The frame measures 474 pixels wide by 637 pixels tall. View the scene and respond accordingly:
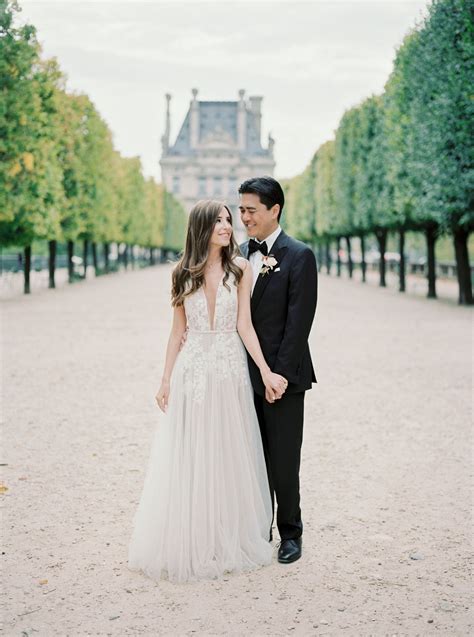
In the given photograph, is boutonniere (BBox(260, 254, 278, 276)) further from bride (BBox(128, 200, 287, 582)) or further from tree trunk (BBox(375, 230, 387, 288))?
tree trunk (BBox(375, 230, 387, 288))

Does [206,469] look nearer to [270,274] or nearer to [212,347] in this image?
[212,347]

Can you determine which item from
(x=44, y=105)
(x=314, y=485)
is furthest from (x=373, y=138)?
(x=314, y=485)

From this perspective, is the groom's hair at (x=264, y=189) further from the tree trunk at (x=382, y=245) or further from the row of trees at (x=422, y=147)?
the tree trunk at (x=382, y=245)

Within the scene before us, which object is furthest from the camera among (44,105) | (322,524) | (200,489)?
(44,105)

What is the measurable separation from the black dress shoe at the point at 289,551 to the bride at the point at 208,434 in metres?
0.09

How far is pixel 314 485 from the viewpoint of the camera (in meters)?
5.70

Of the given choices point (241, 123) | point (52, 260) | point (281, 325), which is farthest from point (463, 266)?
point (241, 123)

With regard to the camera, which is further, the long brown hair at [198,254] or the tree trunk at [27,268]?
the tree trunk at [27,268]

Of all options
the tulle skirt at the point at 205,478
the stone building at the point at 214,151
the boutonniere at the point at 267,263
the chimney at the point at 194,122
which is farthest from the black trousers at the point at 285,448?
the chimney at the point at 194,122

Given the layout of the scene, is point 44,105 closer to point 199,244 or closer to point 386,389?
point 386,389

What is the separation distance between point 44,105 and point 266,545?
21.6 m

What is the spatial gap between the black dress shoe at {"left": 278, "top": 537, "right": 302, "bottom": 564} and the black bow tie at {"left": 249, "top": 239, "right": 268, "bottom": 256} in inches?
57.8

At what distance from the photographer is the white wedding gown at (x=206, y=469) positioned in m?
3.98

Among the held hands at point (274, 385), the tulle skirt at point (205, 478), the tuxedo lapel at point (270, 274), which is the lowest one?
the tulle skirt at point (205, 478)
